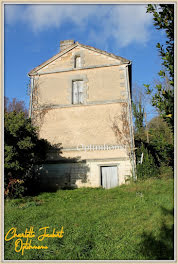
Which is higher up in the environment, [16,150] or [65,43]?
[65,43]

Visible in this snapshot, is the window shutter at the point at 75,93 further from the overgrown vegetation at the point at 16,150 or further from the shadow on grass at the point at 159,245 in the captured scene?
the shadow on grass at the point at 159,245

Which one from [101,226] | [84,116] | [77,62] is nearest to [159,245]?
[101,226]

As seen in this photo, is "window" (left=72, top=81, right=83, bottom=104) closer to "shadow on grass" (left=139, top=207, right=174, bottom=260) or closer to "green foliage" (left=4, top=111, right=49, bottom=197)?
"green foliage" (left=4, top=111, right=49, bottom=197)

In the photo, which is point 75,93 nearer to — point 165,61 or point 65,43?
point 65,43

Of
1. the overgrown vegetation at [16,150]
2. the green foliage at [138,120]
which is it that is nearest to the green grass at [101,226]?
the overgrown vegetation at [16,150]

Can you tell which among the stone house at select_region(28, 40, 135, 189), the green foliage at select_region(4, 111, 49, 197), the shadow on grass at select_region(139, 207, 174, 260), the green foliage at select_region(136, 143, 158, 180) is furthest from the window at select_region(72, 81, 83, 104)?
the shadow on grass at select_region(139, 207, 174, 260)

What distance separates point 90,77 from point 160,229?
10.1 meters

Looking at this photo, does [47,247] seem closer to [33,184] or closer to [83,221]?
[83,221]

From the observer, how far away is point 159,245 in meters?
3.78

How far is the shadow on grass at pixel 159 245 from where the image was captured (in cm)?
348

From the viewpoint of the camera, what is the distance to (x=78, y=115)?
11.8m

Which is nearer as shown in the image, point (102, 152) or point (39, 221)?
point (39, 221)

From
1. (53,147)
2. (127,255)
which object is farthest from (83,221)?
(53,147)

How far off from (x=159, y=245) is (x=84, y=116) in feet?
28.9
